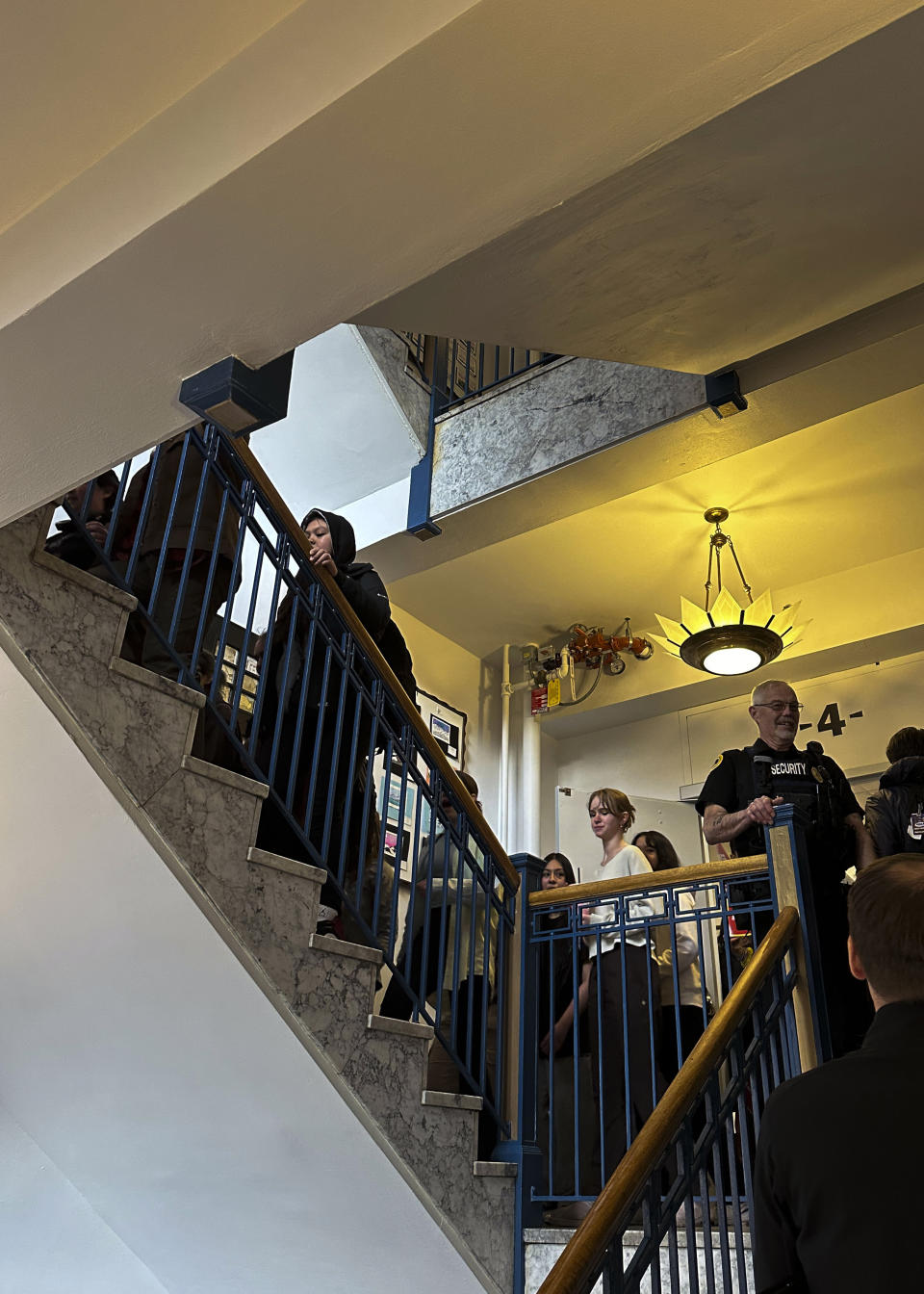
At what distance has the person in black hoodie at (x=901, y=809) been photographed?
3.54 m

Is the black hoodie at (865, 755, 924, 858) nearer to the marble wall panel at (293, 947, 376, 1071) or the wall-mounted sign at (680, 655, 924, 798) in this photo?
the marble wall panel at (293, 947, 376, 1071)

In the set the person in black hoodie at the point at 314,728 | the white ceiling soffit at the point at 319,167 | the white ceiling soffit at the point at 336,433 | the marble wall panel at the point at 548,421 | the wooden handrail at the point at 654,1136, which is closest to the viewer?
the white ceiling soffit at the point at 319,167

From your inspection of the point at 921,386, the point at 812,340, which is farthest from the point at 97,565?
the point at 921,386

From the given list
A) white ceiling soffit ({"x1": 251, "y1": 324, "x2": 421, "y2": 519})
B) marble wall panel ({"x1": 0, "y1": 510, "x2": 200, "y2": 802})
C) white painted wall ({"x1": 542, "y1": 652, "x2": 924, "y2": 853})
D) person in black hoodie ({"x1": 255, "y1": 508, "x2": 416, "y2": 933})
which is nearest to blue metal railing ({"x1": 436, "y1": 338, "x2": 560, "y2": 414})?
white ceiling soffit ({"x1": 251, "y1": 324, "x2": 421, "y2": 519})

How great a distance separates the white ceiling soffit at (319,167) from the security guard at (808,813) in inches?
100

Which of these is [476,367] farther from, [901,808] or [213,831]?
[213,831]

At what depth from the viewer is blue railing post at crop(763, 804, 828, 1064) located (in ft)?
10.8

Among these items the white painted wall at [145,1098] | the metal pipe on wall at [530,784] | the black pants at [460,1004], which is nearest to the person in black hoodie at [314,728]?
the black pants at [460,1004]

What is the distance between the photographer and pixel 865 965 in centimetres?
161

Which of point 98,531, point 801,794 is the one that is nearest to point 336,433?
point 98,531

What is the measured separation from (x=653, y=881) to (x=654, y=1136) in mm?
1489

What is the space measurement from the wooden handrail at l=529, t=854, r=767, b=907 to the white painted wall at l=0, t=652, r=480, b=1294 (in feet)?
3.95

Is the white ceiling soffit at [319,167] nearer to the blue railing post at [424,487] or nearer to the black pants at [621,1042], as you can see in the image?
the black pants at [621,1042]

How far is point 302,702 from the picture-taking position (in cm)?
338
